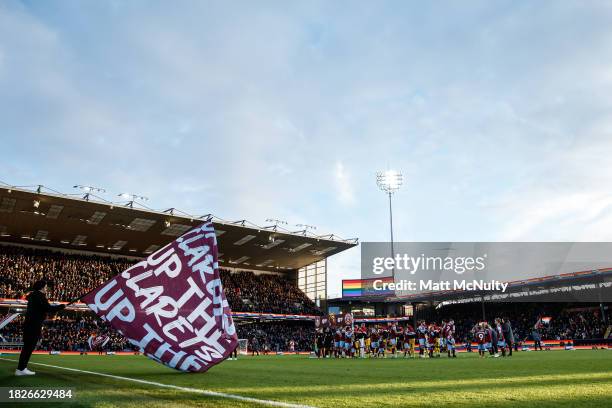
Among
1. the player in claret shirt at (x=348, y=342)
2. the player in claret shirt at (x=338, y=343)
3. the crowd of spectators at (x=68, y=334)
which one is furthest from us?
the crowd of spectators at (x=68, y=334)

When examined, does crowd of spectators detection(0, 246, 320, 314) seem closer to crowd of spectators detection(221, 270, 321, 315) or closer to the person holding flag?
crowd of spectators detection(221, 270, 321, 315)

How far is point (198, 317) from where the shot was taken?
32.2ft

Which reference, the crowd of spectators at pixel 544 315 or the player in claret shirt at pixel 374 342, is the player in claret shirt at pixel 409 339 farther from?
the crowd of spectators at pixel 544 315

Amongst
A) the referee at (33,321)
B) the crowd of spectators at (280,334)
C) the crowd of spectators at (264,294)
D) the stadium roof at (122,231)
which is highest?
the stadium roof at (122,231)

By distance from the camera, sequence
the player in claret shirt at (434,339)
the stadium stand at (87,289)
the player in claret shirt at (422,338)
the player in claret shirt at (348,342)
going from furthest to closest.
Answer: the stadium stand at (87,289) < the player in claret shirt at (348,342) < the player in claret shirt at (422,338) < the player in claret shirt at (434,339)

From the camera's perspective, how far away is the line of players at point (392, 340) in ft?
72.2

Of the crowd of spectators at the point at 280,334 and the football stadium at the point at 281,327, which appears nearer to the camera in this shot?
the football stadium at the point at 281,327

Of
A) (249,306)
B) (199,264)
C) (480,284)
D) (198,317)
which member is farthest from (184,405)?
(480,284)

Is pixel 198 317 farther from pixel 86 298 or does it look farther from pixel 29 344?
pixel 29 344

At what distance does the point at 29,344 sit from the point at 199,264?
347cm

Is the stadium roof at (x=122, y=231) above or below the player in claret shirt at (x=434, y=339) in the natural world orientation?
above

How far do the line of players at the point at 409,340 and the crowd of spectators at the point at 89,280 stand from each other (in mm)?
18225

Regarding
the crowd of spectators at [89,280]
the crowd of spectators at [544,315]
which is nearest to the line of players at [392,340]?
the crowd of spectators at [89,280]

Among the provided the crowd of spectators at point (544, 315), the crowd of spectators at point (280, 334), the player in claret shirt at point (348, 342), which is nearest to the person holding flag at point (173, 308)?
the player in claret shirt at point (348, 342)
